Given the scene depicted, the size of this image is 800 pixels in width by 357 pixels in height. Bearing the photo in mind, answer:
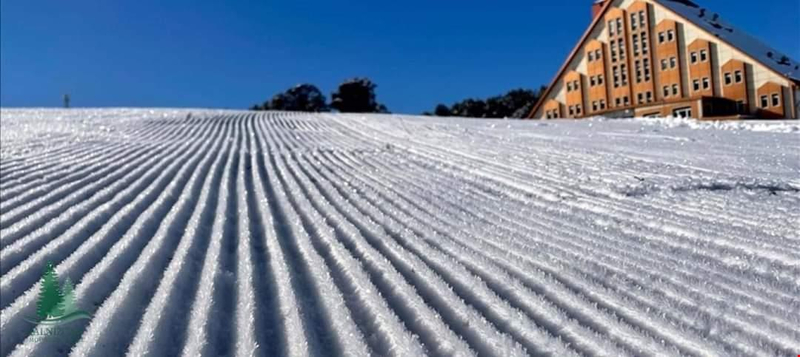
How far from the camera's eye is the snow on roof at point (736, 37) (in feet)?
75.8

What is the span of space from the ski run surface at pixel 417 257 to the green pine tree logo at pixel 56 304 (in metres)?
0.05

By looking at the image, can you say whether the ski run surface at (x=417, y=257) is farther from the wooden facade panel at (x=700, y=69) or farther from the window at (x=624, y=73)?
the window at (x=624, y=73)

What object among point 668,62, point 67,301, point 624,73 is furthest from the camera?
point 624,73

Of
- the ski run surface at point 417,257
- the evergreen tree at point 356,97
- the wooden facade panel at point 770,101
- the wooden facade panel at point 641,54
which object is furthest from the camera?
the evergreen tree at point 356,97

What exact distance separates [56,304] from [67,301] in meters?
0.05

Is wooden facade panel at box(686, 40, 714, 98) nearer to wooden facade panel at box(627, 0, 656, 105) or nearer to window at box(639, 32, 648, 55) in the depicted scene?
wooden facade panel at box(627, 0, 656, 105)

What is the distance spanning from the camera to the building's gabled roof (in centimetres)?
2309

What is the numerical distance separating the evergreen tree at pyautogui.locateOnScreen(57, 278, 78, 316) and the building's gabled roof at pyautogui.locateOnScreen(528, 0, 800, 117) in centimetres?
2473

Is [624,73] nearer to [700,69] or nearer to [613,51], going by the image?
[613,51]

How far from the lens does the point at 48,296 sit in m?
2.49

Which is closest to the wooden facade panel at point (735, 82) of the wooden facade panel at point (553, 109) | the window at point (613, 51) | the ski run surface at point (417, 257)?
the window at point (613, 51)

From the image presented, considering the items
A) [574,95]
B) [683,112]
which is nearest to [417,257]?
[683,112]

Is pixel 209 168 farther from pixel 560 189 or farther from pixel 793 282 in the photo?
pixel 793 282

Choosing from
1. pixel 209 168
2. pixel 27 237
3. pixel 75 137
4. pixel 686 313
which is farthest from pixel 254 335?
pixel 75 137
